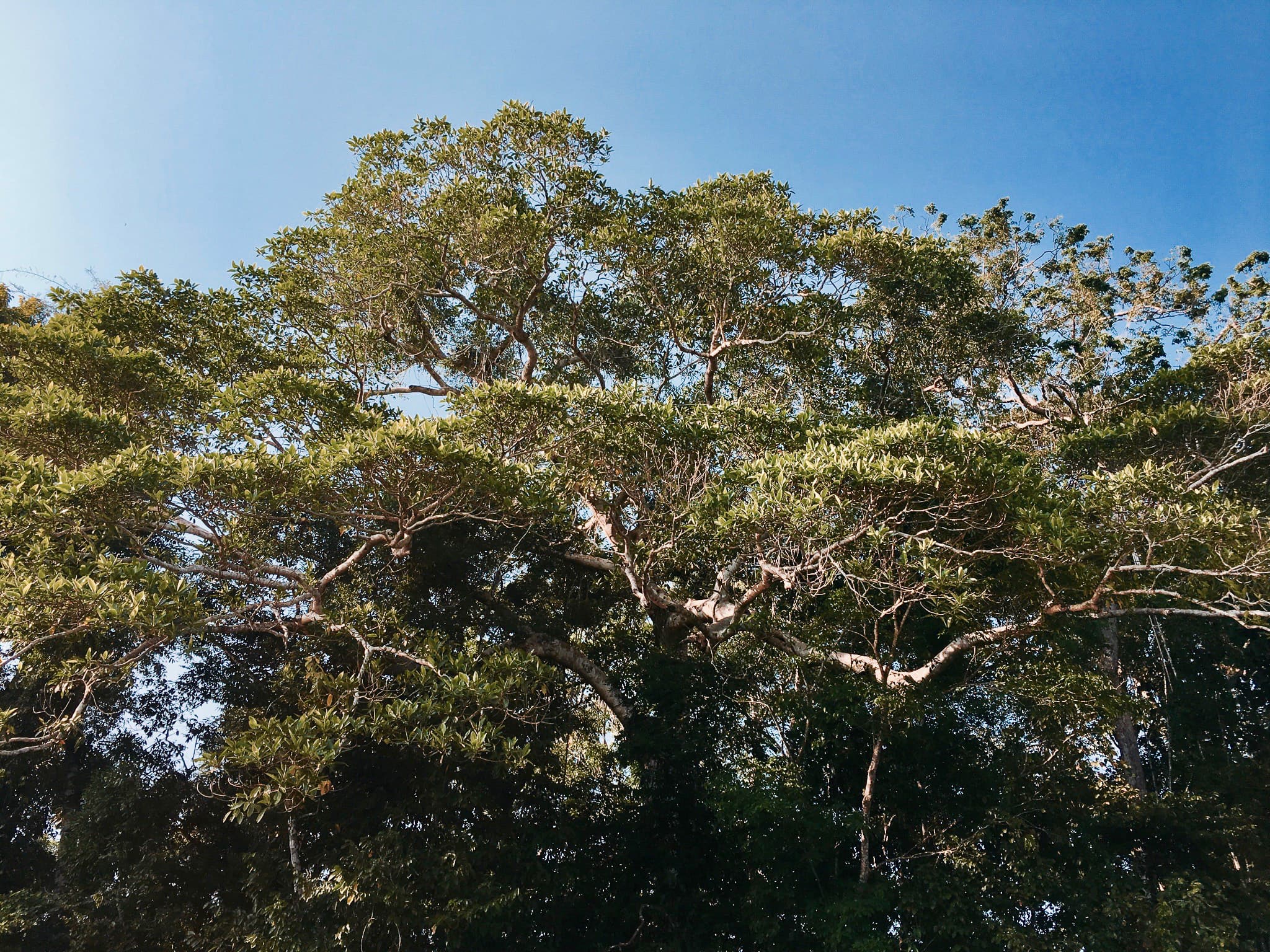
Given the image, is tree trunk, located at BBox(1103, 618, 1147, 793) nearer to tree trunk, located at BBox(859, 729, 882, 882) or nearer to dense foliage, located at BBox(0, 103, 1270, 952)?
dense foliage, located at BBox(0, 103, 1270, 952)

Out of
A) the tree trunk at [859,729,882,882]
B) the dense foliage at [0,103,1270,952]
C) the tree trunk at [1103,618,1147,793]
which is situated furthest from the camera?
the tree trunk at [1103,618,1147,793]

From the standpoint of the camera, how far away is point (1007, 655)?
902 centimetres

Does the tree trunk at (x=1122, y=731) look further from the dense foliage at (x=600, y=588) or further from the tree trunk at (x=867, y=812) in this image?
the tree trunk at (x=867, y=812)

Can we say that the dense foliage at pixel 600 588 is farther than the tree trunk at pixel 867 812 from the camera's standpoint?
No

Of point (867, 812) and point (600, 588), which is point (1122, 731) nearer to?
point (867, 812)

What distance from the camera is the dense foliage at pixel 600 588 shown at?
6.78 meters

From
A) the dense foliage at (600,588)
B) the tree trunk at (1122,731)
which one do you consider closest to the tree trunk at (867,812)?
the dense foliage at (600,588)

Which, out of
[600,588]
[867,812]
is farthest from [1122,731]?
[600,588]

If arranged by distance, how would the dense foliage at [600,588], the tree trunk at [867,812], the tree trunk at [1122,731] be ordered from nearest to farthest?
1. the dense foliage at [600,588]
2. the tree trunk at [867,812]
3. the tree trunk at [1122,731]

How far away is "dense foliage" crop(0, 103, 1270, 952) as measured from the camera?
678 cm

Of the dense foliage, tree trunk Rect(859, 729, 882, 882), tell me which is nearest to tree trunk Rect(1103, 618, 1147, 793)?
the dense foliage

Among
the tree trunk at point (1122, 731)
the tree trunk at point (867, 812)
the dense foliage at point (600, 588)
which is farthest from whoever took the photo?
the tree trunk at point (1122, 731)

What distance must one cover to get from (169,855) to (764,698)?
6798 millimetres

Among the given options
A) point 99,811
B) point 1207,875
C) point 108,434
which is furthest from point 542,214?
point 1207,875
